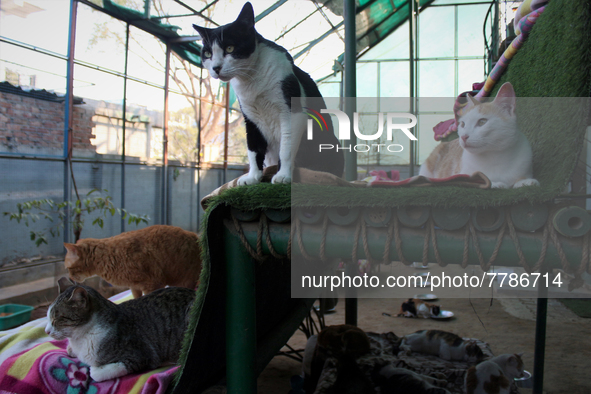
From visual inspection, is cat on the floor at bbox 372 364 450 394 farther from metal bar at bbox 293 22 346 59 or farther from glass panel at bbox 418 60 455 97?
glass panel at bbox 418 60 455 97

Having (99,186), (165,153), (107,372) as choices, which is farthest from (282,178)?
(165,153)

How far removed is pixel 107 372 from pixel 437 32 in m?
9.44

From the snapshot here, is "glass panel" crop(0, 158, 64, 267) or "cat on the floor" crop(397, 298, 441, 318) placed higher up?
"glass panel" crop(0, 158, 64, 267)

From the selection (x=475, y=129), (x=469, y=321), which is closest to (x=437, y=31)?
(x=469, y=321)

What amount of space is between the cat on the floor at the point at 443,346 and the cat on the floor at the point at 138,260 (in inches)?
45.9

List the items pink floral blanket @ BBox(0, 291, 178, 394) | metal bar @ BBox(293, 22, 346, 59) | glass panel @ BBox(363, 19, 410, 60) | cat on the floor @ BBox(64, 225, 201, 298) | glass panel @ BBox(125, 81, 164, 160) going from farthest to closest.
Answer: glass panel @ BBox(363, 19, 410, 60), metal bar @ BBox(293, 22, 346, 59), glass panel @ BBox(125, 81, 164, 160), cat on the floor @ BBox(64, 225, 201, 298), pink floral blanket @ BBox(0, 291, 178, 394)

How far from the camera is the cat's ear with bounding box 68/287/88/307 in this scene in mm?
1038

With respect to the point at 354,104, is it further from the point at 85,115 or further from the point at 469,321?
the point at 85,115

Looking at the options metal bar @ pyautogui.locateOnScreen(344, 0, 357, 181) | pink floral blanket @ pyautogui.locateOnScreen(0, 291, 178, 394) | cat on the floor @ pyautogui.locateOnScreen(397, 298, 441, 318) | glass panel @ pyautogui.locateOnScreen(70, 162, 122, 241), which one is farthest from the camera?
glass panel @ pyautogui.locateOnScreen(70, 162, 122, 241)

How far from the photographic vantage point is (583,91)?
2.61ft

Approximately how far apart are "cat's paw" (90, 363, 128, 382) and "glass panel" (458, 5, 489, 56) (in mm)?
9226

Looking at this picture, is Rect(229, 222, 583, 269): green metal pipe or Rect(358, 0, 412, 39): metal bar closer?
Rect(229, 222, 583, 269): green metal pipe

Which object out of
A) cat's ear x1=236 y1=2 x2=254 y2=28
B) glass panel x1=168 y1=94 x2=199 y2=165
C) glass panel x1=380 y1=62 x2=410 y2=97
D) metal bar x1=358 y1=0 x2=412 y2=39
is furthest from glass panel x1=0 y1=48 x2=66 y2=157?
glass panel x1=380 y1=62 x2=410 y2=97

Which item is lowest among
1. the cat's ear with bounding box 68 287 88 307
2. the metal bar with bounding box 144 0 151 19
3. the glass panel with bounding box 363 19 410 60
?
the cat's ear with bounding box 68 287 88 307
